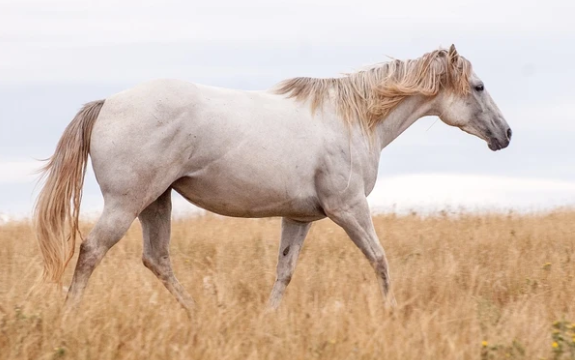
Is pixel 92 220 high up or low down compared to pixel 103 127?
down

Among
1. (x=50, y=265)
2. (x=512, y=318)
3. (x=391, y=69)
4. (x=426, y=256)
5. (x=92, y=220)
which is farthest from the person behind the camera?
(x=92, y=220)

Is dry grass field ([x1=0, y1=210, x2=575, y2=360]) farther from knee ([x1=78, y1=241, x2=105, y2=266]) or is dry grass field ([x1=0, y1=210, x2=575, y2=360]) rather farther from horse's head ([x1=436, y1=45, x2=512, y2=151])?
horse's head ([x1=436, y1=45, x2=512, y2=151])

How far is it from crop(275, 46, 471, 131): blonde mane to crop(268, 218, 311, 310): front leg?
3.04 ft

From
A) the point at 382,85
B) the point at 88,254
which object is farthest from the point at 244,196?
the point at 382,85

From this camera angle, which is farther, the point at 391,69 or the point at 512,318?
the point at 391,69

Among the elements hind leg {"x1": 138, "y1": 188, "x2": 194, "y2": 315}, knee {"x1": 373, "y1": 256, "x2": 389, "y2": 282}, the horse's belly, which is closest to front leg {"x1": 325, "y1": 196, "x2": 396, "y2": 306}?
knee {"x1": 373, "y1": 256, "x2": 389, "y2": 282}

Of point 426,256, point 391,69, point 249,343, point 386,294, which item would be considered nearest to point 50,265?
point 249,343

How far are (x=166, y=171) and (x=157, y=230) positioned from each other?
0.78m

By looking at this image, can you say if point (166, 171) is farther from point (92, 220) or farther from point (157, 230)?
point (92, 220)

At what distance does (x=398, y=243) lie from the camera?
8836 mm

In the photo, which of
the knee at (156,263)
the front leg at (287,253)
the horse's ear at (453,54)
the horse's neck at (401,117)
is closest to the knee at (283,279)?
the front leg at (287,253)

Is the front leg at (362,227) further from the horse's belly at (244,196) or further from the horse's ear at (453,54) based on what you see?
the horse's ear at (453,54)

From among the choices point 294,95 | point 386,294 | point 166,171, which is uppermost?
point 294,95

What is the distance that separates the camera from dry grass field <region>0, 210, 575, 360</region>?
185 inches
